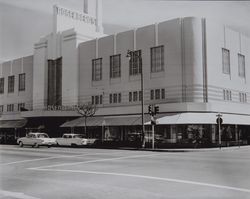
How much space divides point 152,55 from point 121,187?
28.5 meters

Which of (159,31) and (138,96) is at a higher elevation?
(159,31)

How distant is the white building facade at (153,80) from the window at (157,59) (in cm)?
10

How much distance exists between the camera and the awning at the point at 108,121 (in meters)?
33.4

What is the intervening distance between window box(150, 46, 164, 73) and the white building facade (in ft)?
0.31

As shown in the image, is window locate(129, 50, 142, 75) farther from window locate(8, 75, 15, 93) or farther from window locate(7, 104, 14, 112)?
window locate(8, 75, 15, 93)

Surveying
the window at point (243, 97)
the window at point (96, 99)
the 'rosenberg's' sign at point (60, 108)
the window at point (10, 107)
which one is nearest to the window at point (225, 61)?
the window at point (243, 97)

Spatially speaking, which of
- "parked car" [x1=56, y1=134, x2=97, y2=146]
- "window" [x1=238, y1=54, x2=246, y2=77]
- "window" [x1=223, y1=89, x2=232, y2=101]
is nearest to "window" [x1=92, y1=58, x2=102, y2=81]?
"parked car" [x1=56, y1=134, x2=97, y2=146]

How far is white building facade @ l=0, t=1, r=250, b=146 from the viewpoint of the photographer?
32638 mm

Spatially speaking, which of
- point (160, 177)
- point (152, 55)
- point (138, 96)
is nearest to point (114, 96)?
point (138, 96)

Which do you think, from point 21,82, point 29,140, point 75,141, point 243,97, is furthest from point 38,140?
point 243,97

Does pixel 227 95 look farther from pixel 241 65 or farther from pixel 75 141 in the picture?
pixel 75 141

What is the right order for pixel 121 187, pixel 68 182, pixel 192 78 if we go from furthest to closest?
pixel 192 78, pixel 68 182, pixel 121 187

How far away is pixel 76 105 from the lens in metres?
40.3

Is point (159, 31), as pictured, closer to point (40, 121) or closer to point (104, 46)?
point (104, 46)
